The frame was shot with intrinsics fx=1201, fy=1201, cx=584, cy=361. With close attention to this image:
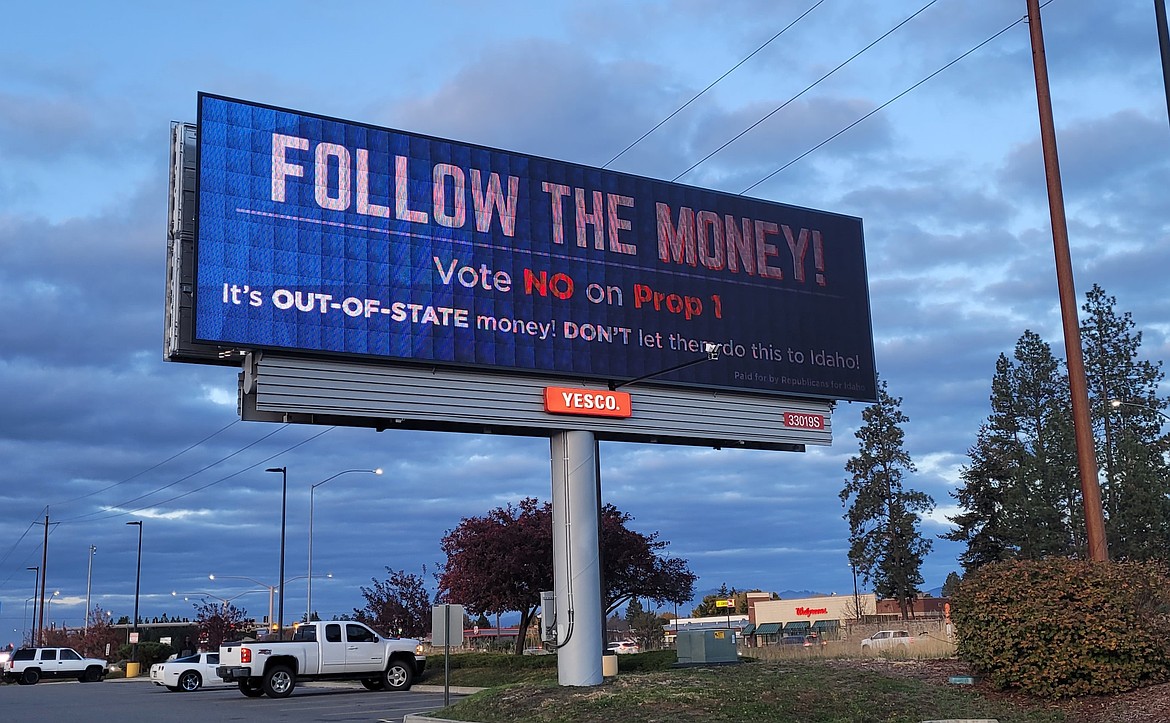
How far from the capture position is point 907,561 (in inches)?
2869

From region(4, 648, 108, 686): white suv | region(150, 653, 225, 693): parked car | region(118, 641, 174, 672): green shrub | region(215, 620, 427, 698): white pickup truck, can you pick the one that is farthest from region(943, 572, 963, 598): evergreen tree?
region(118, 641, 174, 672): green shrub

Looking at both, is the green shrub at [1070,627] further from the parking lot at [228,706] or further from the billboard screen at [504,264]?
the parking lot at [228,706]

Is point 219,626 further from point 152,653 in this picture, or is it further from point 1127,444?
point 1127,444

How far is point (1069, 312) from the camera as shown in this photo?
22.7 metres

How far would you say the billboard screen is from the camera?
22.7 m

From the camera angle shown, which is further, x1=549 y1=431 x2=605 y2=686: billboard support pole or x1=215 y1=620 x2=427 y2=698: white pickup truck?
x1=215 y1=620 x2=427 y2=698: white pickup truck

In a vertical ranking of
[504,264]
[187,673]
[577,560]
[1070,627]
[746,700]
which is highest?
[504,264]

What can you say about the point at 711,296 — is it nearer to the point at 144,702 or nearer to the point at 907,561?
the point at 144,702

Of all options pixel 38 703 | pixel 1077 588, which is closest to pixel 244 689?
pixel 38 703

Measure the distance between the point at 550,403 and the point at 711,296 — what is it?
17.0 ft

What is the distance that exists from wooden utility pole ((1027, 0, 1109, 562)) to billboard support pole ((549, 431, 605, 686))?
9615mm

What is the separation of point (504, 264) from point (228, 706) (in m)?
14.3

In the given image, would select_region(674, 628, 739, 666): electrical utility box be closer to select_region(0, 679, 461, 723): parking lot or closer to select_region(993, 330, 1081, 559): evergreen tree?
select_region(0, 679, 461, 723): parking lot

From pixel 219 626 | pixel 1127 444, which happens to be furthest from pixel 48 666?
pixel 1127 444
